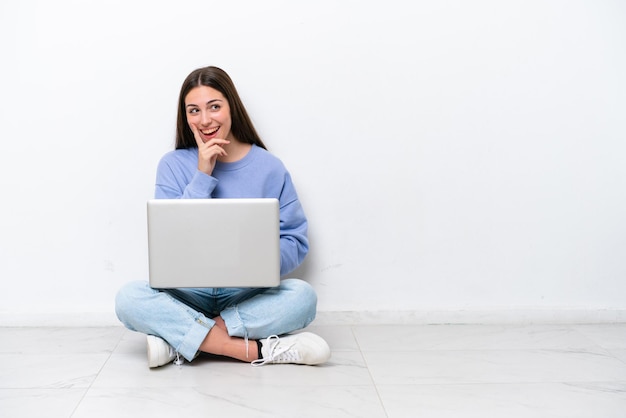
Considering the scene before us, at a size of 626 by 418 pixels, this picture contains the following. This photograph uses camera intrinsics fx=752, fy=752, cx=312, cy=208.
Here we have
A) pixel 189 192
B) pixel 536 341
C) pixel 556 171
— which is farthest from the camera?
pixel 556 171

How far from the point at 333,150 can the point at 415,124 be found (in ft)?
0.80

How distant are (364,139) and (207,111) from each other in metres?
0.46

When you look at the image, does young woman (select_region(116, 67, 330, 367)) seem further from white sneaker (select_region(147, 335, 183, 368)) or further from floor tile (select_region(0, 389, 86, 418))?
floor tile (select_region(0, 389, 86, 418))

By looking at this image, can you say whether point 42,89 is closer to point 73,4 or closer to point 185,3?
point 73,4

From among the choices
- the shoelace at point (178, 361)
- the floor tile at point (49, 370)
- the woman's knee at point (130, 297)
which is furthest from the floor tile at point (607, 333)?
the floor tile at point (49, 370)

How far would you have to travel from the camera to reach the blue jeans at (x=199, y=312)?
1.79m

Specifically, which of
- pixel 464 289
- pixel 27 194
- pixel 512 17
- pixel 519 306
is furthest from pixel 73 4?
pixel 519 306

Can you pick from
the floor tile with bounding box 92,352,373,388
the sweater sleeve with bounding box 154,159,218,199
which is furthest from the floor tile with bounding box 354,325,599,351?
the sweater sleeve with bounding box 154,159,218,199

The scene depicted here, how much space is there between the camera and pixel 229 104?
199cm

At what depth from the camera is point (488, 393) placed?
5.21ft

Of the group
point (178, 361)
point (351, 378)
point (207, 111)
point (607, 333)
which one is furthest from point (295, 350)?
point (607, 333)

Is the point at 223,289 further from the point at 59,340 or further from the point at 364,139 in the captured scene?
the point at 364,139

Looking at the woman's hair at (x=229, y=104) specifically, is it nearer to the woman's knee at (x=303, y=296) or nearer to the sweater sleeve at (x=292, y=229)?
the sweater sleeve at (x=292, y=229)

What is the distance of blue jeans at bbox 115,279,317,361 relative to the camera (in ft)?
5.86
